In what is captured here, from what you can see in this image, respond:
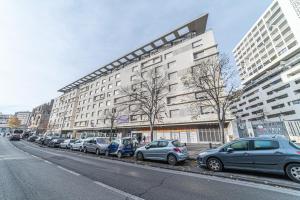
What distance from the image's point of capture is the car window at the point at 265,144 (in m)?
6.35

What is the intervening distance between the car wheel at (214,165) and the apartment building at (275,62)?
119 ft

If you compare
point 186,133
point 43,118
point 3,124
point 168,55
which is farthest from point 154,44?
point 3,124

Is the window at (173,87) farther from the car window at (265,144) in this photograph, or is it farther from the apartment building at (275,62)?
the car window at (265,144)

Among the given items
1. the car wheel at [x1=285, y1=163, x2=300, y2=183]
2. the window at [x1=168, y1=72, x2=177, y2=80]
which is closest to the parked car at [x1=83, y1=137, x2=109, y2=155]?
the car wheel at [x1=285, y1=163, x2=300, y2=183]

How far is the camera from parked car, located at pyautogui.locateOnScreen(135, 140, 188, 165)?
9656 millimetres

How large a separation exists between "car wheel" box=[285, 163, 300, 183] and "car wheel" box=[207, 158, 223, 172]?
8.17ft

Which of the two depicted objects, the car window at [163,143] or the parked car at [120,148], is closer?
the car window at [163,143]

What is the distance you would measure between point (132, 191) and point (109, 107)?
39162 millimetres

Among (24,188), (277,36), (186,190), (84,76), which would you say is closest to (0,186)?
(24,188)

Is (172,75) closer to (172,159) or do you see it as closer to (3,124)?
(172,159)

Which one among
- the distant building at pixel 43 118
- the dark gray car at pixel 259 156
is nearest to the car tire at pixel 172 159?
the dark gray car at pixel 259 156

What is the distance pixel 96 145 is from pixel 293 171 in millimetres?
15097

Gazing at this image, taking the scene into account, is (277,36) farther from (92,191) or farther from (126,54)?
(92,191)

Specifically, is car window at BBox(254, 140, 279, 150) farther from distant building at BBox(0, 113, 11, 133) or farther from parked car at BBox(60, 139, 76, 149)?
distant building at BBox(0, 113, 11, 133)
